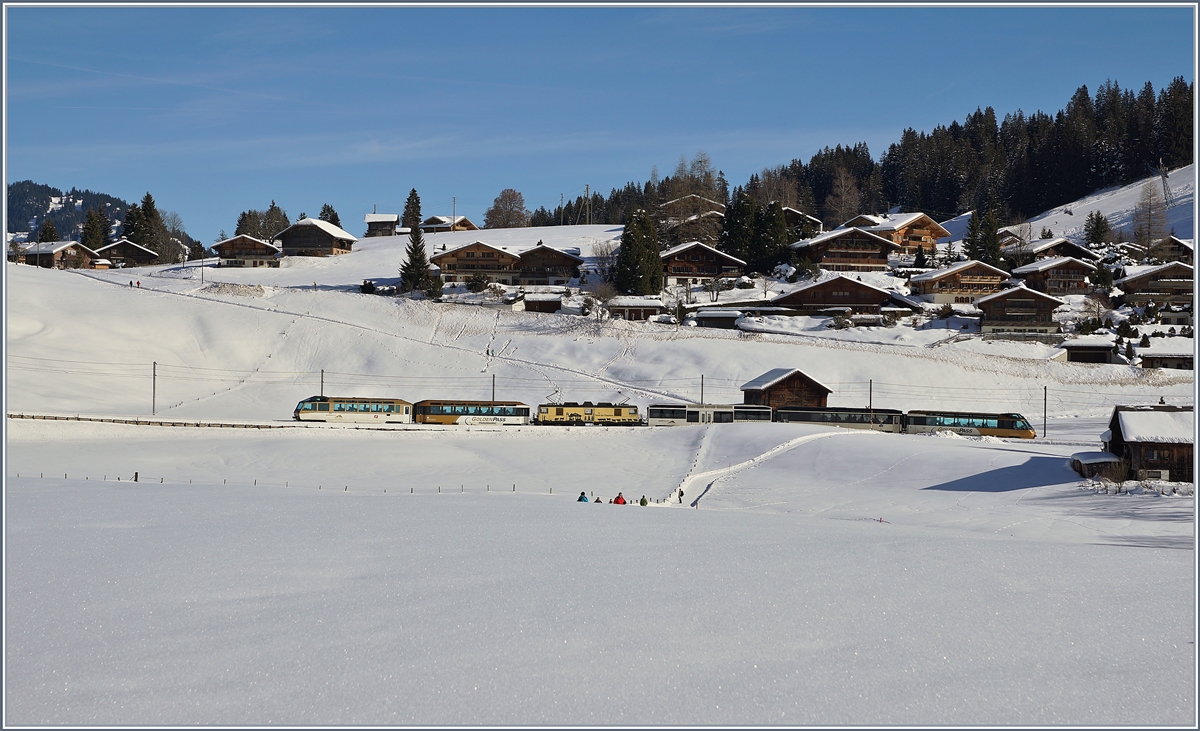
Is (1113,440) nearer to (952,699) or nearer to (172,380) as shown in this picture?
(952,699)

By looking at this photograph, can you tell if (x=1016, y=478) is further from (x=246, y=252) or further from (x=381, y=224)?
(x=381, y=224)

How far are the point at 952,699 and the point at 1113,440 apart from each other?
1139 inches

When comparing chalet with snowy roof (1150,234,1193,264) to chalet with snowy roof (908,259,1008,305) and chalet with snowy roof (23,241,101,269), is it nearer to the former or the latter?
chalet with snowy roof (908,259,1008,305)

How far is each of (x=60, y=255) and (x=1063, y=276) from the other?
111954mm

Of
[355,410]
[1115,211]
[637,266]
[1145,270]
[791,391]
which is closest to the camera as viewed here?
[355,410]

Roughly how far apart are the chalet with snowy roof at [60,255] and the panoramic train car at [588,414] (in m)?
75.3

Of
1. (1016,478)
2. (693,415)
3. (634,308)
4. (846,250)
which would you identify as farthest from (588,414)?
(846,250)

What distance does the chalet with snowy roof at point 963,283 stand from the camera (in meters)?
80.7

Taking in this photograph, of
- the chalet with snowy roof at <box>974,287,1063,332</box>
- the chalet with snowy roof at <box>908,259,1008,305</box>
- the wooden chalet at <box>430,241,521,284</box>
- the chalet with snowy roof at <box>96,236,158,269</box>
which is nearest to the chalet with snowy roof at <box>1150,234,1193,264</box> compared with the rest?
the chalet with snowy roof at <box>908,259,1008,305</box>

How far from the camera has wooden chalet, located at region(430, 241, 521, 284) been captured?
87.1 metres

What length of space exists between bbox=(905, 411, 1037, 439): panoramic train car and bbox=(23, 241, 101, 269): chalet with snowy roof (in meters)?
94.6

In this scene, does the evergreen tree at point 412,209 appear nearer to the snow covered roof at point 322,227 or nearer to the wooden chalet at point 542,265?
the snow covered roof at point 322,227

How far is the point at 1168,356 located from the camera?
61.8 metres

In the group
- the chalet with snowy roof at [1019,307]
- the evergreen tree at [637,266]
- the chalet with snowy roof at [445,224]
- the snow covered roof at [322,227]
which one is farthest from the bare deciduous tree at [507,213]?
the chalet with snowy roof at [1019,307]
